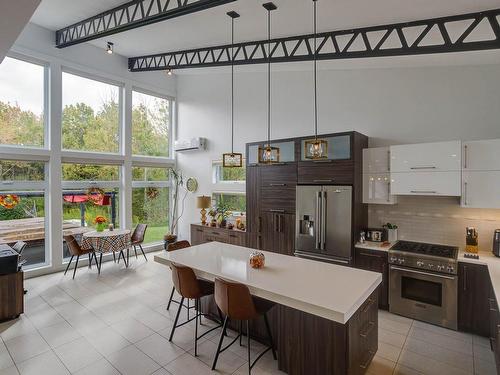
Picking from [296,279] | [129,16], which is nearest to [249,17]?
[129,16]

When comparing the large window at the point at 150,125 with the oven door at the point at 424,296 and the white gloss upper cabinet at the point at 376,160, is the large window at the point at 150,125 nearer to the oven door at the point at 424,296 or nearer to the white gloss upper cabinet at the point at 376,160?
the white gloss upper cabinet at the point at 376,160

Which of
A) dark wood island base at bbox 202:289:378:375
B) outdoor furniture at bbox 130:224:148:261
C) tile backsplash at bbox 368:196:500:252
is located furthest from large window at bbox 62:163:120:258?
tile backsplash at bbox 368:196:500:252

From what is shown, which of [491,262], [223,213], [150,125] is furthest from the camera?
[150,125]

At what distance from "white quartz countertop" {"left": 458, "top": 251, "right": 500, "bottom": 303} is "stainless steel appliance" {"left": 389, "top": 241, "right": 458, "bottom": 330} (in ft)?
0.38

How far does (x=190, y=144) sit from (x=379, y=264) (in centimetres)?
491

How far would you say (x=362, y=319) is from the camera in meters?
2.38

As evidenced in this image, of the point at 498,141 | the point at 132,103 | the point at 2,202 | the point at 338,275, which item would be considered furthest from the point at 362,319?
the point at 132,103

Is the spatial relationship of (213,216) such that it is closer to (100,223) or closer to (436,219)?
(100,223)

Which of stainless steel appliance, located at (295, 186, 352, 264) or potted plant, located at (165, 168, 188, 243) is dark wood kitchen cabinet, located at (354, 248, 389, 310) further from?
potted plant, located at (165, 168, 188, 243)

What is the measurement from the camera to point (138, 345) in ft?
9.87

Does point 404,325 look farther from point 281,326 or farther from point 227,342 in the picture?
point 227,342

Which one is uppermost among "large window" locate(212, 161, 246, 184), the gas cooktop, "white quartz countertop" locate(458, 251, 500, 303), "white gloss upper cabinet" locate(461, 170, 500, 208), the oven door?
"large window" locate(212, 161, 246, 184)

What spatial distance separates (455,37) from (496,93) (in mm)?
1103

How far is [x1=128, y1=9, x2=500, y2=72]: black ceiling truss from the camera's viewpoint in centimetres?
273
